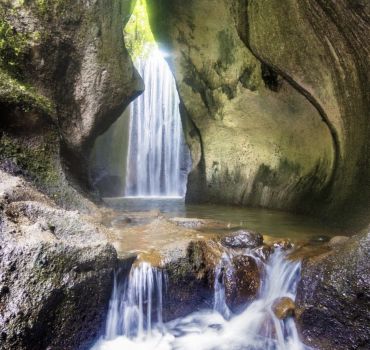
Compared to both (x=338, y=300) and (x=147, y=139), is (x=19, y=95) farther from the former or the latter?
(x=147, y=139)

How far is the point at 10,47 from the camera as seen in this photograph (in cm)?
552

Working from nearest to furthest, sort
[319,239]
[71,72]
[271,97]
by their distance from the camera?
1. [319,239]
2. [71,72]
3. [271,97]

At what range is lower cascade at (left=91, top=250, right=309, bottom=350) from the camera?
12.0 feet

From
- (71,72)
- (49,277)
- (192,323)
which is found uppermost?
(71,72)

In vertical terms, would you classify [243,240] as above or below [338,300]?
above

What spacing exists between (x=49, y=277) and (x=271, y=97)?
6459 mm

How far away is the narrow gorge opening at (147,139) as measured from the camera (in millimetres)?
14062

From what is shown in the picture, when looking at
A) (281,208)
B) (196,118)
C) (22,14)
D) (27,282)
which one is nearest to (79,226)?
(27,282)

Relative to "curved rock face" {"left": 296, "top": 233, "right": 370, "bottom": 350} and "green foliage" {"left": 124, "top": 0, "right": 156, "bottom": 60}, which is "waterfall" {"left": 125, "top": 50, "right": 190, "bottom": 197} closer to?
"green foliage" {"left": 124, "top": 0, "right": 156, "bottom": 60}

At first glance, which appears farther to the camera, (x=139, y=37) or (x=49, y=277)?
(x=139, y=37)

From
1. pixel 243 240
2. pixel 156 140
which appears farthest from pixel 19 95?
pixel 156 140

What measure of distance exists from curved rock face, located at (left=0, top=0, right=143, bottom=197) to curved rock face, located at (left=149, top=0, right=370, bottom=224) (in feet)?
6.97

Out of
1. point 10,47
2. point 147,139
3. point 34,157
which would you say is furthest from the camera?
point 147,139

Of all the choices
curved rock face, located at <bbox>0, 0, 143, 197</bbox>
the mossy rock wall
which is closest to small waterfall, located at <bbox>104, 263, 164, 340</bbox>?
curved rock face, located at <bbox>0, 0, 143, 197</bbox>
